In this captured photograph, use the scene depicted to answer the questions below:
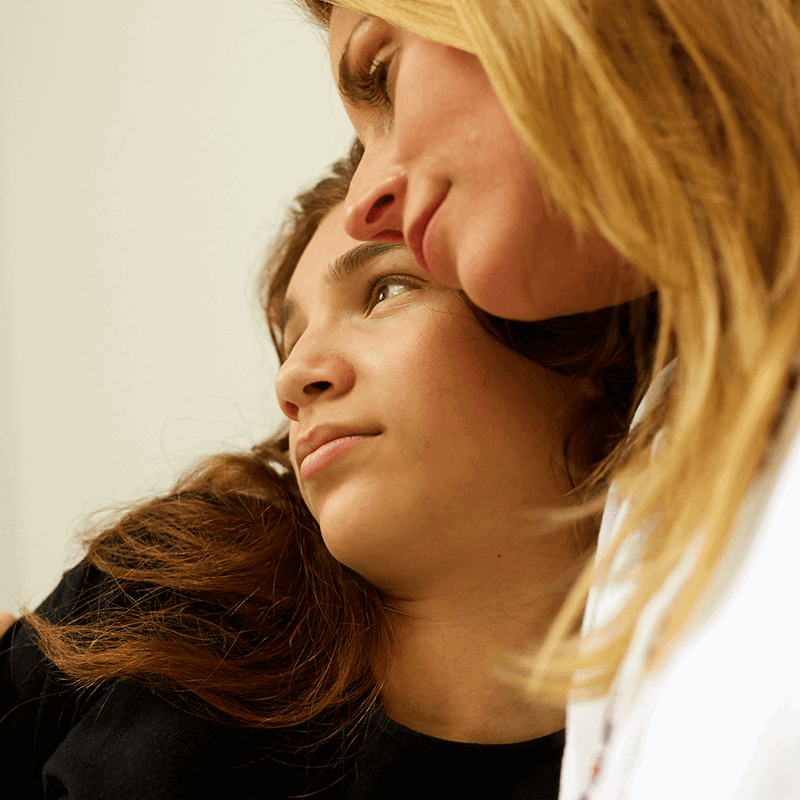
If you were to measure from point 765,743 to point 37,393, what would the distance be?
4.95 feet

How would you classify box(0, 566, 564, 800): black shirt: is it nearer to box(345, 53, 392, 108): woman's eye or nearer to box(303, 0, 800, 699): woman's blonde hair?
box(303, 0, 800, 699): woman's blonde hair

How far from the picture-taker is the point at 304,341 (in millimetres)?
821

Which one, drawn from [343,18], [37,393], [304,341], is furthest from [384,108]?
[37,393]

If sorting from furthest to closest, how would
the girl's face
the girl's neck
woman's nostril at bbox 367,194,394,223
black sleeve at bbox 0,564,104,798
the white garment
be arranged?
1. black sleeve at bbox 0,564,104,798
2. the girl's neck
3. woman's nostril at bbox 367,194,394,223
4. the girl's face
5. the white garment

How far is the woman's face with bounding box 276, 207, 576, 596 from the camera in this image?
29.4 inches

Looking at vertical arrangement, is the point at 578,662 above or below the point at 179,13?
below

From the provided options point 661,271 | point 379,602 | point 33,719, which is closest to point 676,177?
point 661,271

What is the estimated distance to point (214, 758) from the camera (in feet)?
2.64

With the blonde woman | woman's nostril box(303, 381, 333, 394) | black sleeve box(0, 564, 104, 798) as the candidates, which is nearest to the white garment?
the blonde woman

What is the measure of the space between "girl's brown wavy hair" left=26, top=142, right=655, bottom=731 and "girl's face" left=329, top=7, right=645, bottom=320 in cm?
14

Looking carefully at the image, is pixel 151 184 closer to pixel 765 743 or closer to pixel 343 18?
pixel 343 18

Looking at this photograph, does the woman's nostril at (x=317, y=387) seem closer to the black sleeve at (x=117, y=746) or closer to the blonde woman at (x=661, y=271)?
the blonde woman at (x=661, y=271)

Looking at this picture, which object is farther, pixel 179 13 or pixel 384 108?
pixel 179 13

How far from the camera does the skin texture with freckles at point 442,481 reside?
75cm
